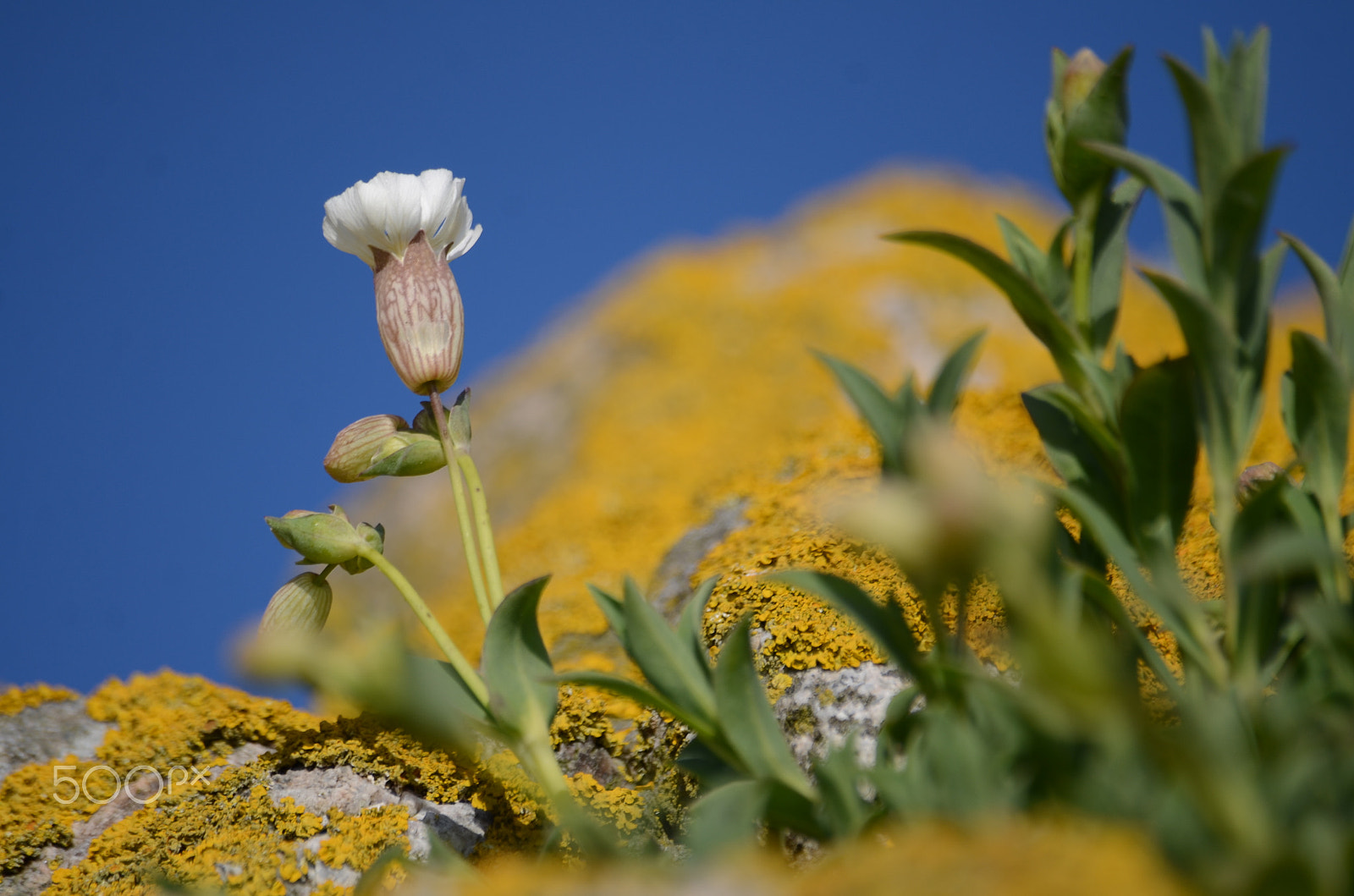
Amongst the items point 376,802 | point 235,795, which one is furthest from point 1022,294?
point 235,795

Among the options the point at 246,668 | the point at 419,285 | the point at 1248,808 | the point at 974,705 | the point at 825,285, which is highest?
the point at 825,285

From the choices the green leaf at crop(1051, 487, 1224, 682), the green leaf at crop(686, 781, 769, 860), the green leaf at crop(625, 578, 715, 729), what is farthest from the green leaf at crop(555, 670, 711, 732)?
the green leaf at crop(1051, 487, 1224, 682)

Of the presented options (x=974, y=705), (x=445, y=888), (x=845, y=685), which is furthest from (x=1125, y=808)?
(x=845, y=685)

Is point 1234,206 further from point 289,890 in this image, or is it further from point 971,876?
point 289,890

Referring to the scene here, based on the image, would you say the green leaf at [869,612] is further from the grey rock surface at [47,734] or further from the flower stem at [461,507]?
the grey rock surface at [47,734]

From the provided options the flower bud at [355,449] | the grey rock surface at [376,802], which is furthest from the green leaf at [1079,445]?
the grey rock surface at [376,802]

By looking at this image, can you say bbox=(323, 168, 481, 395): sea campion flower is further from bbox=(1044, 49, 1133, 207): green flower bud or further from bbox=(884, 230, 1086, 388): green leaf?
bbox=(1044, 49, 1133, 207): green flower bud
